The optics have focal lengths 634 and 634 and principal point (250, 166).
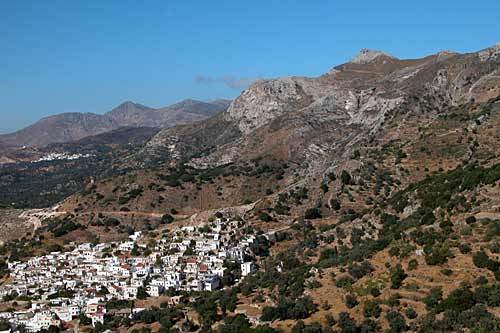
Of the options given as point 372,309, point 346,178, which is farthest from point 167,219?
point 372,309

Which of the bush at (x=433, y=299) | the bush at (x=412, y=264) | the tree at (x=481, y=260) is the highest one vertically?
the tree at (x=481, y=260)

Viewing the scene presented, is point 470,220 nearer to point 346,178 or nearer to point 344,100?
point 346,178

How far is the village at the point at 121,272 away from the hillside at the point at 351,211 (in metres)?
1.76

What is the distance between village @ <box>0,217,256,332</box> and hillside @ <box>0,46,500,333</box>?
69.2 inches

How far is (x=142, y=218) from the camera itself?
8325 centimetres

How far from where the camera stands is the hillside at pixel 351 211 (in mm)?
31922

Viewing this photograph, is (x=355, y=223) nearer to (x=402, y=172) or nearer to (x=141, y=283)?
(x=402, y=172)

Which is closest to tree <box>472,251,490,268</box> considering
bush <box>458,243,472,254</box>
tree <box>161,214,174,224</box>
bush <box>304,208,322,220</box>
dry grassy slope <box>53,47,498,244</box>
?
bush <box>458,243,472,254</box>

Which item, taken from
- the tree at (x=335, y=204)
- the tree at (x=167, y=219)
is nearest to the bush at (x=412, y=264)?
the tree at (x=335, y=204)

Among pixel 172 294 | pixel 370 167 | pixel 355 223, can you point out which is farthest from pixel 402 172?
pixel 172 294

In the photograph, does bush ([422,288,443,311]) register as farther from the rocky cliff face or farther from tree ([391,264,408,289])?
the rocky cliff face

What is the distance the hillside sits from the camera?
31.9 m

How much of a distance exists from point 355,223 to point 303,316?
20.0 m

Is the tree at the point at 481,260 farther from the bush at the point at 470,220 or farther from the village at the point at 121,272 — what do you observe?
the village at the point at 121,272
